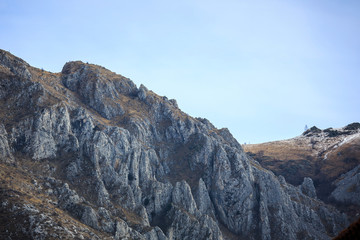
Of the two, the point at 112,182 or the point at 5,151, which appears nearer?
the point at 5,151

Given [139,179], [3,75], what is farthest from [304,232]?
[3,75]

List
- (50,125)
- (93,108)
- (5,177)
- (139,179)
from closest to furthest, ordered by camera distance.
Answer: (5,177), (50,125), (139,179), (93,108)

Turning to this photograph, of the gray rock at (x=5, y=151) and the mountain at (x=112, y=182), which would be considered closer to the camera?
the mountain at (x=112, y=182)

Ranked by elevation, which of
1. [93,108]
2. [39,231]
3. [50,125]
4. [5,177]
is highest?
[93,108]

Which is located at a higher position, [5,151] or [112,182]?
[5,151]

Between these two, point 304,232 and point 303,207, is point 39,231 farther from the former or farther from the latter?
point 303,207

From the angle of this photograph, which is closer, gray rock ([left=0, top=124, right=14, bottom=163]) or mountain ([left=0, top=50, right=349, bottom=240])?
mountain ([left=0, top=50, right=349, bottom=240])

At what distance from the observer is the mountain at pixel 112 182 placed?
400 feet

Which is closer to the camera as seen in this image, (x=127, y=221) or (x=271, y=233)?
(x=127, y=221)

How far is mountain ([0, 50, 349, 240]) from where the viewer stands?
400 feet

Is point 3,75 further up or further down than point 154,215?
further up

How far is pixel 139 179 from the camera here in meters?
164

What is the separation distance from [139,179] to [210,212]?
126ft

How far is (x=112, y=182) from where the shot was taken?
152250mm
